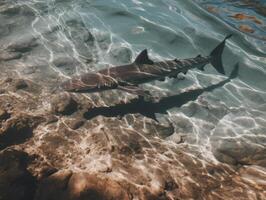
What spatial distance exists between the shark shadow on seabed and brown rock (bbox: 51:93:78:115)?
15.3 inches

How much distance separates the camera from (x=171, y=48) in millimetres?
11297

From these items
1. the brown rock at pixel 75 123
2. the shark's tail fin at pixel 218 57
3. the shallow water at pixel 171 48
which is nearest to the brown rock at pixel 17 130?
the brown rock at pixel 75 123

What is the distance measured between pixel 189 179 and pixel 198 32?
7.72 meters

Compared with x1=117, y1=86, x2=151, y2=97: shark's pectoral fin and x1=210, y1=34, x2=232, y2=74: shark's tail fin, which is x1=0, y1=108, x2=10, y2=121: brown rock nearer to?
x1=117, y1=86, x2=151, y2=97: shark's pectoral fin

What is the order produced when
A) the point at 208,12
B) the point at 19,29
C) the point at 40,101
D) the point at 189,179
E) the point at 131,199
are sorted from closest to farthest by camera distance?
the point at 131,199, the point at 189,179, the point at 40,101, the point at 19,29, the point at 208,12

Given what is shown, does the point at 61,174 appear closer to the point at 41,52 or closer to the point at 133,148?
the point at 133,148

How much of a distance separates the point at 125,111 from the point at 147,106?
0.81 m

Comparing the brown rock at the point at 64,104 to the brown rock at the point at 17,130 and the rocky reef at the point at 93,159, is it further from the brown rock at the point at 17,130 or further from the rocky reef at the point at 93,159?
the brown rock at the point at 17,130

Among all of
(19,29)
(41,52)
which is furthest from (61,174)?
(19,29)

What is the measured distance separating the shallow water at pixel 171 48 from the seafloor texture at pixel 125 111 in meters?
0.04

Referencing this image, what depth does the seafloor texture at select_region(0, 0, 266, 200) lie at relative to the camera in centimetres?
568

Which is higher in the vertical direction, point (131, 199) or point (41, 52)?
point (131, 199)

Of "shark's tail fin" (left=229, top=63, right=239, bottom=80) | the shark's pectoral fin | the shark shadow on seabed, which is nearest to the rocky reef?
the shark shadow on seabed

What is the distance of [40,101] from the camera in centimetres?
772
